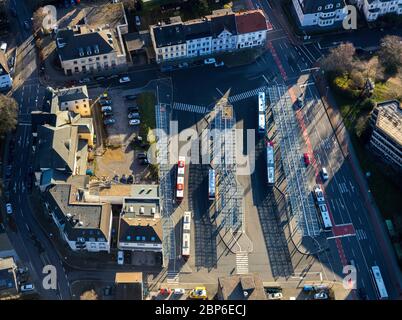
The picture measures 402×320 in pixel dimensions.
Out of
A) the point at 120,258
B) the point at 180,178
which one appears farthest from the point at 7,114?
the point at 120,258

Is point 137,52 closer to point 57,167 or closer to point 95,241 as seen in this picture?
point 57,167

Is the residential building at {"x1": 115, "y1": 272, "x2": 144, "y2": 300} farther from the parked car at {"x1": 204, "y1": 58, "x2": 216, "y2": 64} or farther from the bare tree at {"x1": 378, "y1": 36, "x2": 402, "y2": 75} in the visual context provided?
the bare tree at {"x1": 378, "y1": 36, "x2": 402, "y2": 75}

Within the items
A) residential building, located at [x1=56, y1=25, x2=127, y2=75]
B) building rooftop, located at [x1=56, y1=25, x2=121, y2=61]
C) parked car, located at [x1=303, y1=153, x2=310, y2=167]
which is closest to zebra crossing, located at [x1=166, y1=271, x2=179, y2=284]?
parked car, located at [x1=303, y1=153, x2=310, y2=167]

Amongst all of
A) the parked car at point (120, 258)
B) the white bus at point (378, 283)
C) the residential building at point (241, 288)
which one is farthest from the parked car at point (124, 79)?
the white bus at point (378, 283)

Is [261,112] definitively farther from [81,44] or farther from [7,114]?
[7,114]

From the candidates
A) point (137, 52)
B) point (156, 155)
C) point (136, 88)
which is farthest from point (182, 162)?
point (137, 52)

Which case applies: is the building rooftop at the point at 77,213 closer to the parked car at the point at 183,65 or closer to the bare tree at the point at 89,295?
the bare tree at the point at 89,295
